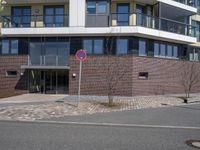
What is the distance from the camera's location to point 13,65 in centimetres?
2117

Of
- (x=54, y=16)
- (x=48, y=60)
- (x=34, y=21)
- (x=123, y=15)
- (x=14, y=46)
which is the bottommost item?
(x=48, y=60)

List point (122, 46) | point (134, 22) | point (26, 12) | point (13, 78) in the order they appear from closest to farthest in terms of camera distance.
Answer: point (134, 22) < point (122, 46) < point (13, 78) < point (26, 12)

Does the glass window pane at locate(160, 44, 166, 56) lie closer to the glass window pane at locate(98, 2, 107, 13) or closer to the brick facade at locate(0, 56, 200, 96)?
the brick facade at locate(0, 56, 200, 96)

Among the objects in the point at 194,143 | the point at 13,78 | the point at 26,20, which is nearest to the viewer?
the point at 194,143

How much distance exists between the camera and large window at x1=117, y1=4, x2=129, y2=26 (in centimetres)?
2020

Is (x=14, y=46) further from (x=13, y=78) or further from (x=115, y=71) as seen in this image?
(x=115, y=71)

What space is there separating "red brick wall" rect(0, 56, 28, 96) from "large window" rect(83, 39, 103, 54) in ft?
19.4

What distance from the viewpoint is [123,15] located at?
66.6 ft

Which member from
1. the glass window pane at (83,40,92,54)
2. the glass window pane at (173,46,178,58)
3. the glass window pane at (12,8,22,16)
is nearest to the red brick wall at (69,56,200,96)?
the glass window pane at (83,40,92,54)

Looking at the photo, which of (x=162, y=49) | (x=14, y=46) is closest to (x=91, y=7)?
(x=162, y=49)

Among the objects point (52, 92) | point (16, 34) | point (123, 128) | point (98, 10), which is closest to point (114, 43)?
point (98, 10)

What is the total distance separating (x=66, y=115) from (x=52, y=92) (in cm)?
1110

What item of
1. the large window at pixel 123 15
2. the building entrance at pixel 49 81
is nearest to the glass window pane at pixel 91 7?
the large window at pixel 123 15

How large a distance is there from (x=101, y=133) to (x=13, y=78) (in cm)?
1615
